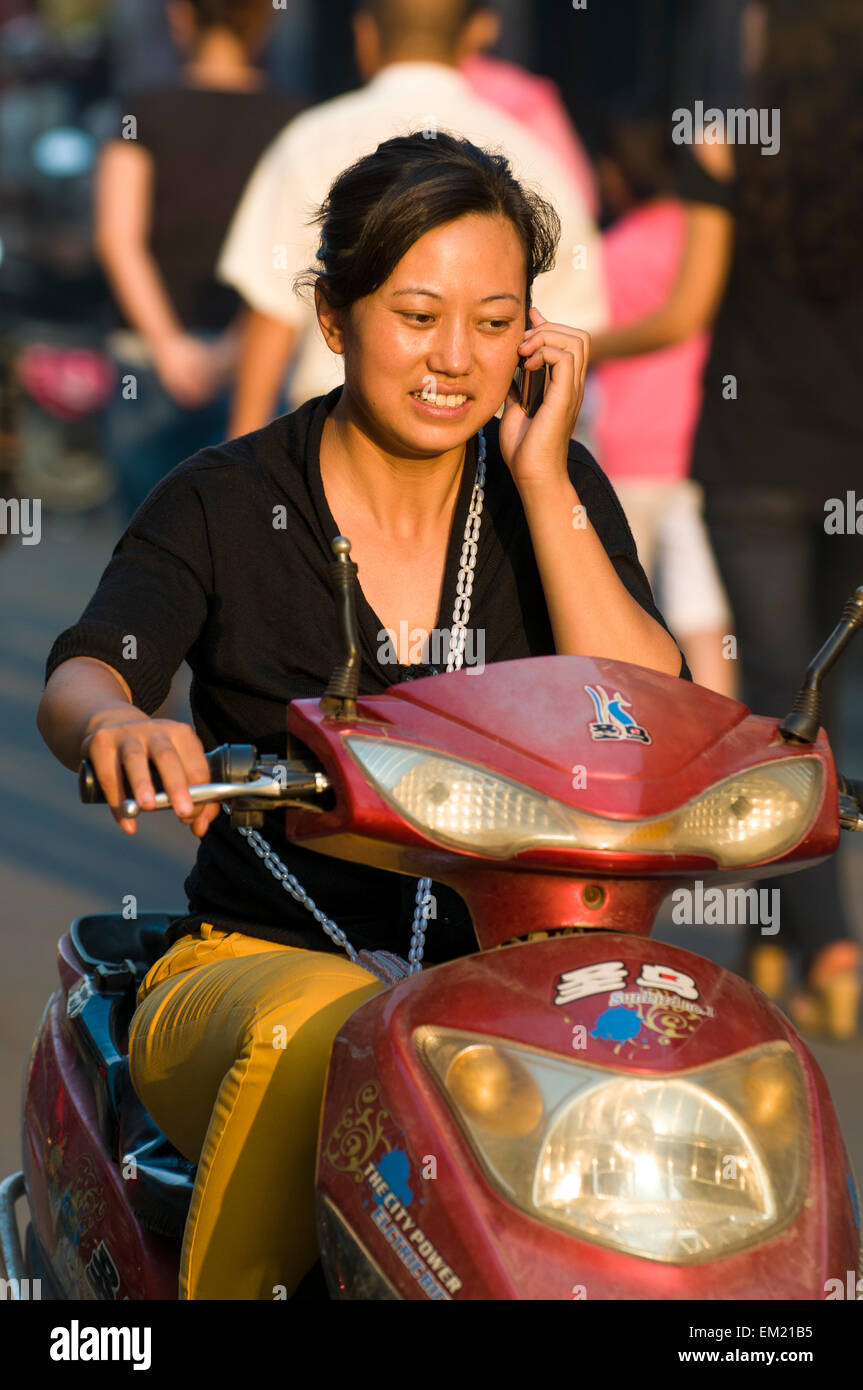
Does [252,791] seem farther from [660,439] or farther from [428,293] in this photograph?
[660,439]

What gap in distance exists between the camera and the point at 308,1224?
212 centimetres

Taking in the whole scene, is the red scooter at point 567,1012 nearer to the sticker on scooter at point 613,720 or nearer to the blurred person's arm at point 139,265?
the sticker on scooter at point 613,720

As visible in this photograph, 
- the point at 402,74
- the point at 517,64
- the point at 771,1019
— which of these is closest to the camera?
the point at 771,1019

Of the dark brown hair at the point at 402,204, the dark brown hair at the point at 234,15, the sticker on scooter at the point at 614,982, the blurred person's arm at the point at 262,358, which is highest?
the dark brown hair at the point at 234,15

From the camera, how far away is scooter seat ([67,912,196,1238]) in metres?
2.29

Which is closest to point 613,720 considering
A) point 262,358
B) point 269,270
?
point 269,270

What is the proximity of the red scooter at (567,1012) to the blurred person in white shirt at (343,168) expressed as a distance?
3528 mm

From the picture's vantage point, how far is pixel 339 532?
263 cm

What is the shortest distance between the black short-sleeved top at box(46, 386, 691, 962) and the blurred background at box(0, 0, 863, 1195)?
1766 millimetres

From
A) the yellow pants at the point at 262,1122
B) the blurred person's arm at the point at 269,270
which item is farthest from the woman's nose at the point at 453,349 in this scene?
the blurred person's arm at the point at 269,270

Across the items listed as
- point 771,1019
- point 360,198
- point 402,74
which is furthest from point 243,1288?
point 402,74

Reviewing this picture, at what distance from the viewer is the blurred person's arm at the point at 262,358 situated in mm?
6020

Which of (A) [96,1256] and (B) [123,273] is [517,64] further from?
(A) [96,1256]

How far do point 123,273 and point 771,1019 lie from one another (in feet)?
18.7
